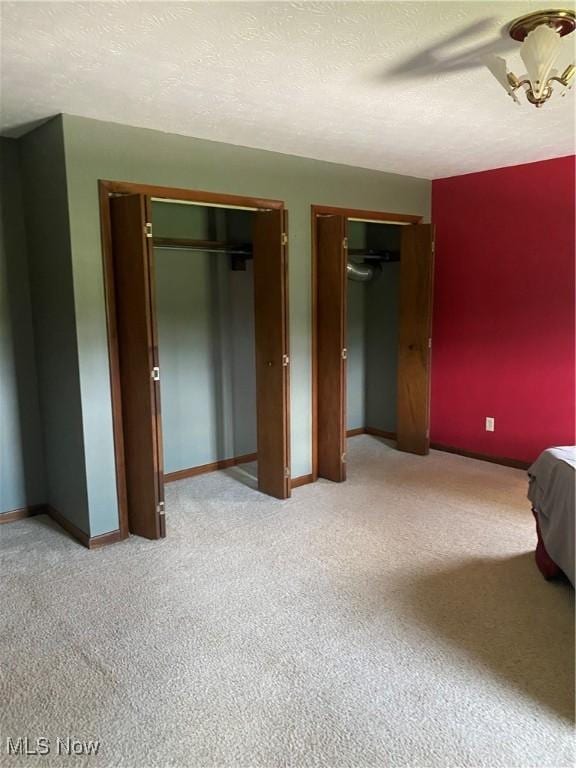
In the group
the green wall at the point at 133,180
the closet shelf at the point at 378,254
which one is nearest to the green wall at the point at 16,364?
the green wall at the point at 133,180

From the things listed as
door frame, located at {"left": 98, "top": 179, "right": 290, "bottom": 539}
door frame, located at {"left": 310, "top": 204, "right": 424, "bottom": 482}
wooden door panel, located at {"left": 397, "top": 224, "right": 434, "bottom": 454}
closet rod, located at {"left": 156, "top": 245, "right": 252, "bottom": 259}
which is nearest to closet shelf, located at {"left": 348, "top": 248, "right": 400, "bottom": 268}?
wooden door panel, located at {"left": 397, "top": 224, "right": 434, "bottom": 454}

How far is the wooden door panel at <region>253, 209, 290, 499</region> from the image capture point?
12.3 feet

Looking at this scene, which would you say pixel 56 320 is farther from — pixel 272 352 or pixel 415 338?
pixel 415 338

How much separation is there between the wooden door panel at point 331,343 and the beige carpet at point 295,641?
0.65 m

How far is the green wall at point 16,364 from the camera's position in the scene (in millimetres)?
3453

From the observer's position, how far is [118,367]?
129 inches

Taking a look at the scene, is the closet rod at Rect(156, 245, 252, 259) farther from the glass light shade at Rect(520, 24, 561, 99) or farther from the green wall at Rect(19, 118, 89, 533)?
the glass light shade at Rect(520, 24, 561, 99)

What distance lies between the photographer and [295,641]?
7.87ft

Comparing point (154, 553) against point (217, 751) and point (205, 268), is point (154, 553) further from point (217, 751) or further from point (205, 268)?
point (205, 268)

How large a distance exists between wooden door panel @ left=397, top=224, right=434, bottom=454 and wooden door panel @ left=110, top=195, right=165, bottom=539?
8.26 feet

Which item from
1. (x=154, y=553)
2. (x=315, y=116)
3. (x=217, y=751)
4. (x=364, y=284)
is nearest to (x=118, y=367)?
(x=154, y=553)

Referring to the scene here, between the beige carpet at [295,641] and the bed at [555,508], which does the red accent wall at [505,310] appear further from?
the bed at [555,508]

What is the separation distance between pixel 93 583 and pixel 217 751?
4.27 ft

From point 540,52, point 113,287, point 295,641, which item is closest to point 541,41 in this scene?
point 540,52
